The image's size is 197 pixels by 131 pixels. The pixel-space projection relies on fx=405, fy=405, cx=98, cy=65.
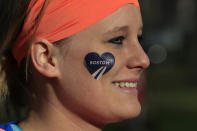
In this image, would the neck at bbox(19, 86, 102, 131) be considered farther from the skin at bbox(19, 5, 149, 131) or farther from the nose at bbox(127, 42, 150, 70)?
the nose at bbox(127, 42, 150, 70)

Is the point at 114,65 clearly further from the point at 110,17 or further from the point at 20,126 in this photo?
the point at 20,126

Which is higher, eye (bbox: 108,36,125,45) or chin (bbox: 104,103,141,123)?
eye (bbox: 108,36,125,45)

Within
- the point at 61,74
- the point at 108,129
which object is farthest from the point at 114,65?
the point at 108,129

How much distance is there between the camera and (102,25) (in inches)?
124

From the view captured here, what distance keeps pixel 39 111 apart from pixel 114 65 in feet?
2.40

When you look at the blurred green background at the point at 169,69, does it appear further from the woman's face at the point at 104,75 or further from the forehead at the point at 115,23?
the forehead at the point at 115,23

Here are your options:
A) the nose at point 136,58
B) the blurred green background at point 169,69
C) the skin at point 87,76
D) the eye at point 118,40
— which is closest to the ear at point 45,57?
the skin at point 87,76

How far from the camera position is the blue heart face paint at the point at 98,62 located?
3160 mm

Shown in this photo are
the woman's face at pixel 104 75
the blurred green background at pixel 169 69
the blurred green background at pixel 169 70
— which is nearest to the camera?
the woman's face at pixel 104 75

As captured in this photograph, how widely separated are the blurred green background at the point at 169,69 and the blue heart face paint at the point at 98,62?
813 cm

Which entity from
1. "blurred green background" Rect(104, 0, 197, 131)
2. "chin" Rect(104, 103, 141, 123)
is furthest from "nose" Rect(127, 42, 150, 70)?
"blurred green background" Rect(104, 0, 197, 131)

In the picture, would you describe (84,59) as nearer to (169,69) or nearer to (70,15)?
(70,15)

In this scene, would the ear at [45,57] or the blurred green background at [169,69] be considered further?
the blurred green background at [169,69]

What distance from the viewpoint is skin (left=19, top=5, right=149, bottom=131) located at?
314 cm
